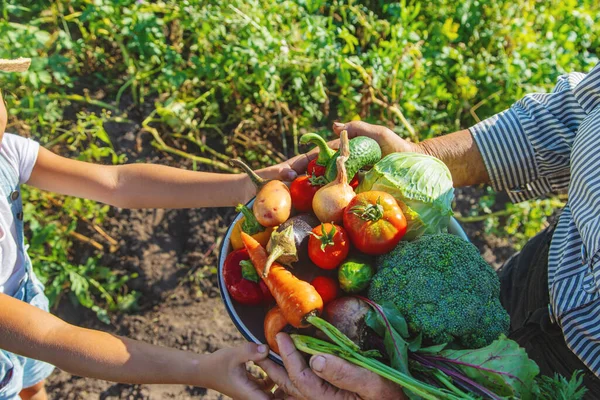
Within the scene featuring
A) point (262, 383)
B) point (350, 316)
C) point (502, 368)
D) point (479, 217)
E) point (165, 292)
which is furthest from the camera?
point (479, 217)

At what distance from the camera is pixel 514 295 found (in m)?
1.89

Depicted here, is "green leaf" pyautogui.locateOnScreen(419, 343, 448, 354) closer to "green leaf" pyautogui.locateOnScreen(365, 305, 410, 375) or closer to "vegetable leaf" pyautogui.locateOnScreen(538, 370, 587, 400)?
"green leaf" pyautogui.locateOnScreen(365, 305, 410, 375)

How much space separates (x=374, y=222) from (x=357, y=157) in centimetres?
30

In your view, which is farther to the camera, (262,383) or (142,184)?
(142,184)

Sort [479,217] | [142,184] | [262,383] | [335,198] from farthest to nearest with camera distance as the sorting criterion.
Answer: [479,217]
[142,184]
[262,383]
[335,198]

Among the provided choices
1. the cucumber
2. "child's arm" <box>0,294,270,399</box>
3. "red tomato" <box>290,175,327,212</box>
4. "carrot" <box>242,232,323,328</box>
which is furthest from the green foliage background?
"carrot" <box>242,232,323,328</box>

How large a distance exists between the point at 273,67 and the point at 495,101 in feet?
4.51

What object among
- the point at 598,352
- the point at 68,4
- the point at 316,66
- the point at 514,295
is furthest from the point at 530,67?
the point at 68,4

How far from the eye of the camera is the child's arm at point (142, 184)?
72.4 inches

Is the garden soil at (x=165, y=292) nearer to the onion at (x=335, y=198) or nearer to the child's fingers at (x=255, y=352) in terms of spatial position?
the child's fingers at (x=255, y=352)

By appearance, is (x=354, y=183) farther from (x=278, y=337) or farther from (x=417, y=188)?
(x=278, y=337)

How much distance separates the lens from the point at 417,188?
145 cm

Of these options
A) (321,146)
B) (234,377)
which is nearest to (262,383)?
(234,377)

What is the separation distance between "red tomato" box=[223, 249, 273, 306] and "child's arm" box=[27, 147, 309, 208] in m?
0.42
